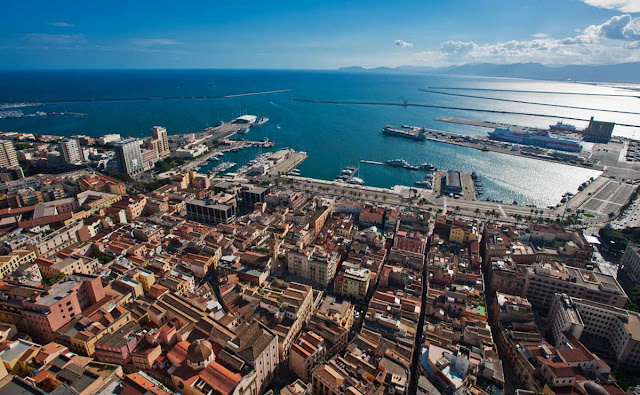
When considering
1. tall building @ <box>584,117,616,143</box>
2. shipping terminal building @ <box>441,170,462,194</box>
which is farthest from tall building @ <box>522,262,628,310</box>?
tall building @ <box>584,117,616,143</box>

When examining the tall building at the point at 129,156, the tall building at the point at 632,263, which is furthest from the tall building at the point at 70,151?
the tall building at the point at 632,263

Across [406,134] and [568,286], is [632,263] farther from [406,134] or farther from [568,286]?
[406,134]

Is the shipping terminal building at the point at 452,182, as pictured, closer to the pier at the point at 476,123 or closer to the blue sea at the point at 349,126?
the blue sea at the point at 349,126

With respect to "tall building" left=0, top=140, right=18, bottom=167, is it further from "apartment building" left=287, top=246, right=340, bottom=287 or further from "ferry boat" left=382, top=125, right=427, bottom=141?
"ferry boat" left=382, top=125, right=427, bottom=141

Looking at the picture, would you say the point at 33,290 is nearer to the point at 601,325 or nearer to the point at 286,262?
the point at 286,262

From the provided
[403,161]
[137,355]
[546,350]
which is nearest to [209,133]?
[403,161]

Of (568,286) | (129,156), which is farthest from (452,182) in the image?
(129,156)
